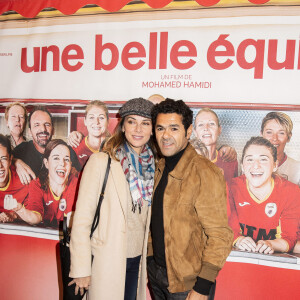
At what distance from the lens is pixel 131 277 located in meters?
1.90

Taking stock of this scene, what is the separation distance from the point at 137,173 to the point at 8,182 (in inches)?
62.3

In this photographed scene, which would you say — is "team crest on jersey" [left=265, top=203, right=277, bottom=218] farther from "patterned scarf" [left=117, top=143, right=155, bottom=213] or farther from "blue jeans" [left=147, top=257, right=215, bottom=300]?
"patterned scarf" [left=117, top=143, right=155, bottom=213]

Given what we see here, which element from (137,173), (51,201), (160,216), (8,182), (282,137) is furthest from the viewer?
(8,182)

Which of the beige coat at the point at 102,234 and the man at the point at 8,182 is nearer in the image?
the beige coat at the point at 102,234

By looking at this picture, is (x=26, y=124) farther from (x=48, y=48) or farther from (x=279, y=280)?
(x=279, y=280)

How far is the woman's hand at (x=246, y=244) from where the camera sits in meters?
2.30

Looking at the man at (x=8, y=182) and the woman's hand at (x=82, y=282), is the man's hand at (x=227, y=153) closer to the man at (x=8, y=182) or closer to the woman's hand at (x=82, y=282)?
the woman's hand at (x=82, y=282)

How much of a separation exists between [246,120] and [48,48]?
184 centimetres

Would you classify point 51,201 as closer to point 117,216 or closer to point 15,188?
point 15,188

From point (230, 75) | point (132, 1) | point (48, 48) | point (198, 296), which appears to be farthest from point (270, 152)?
point (48, 48)

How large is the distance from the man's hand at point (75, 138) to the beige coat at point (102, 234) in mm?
890

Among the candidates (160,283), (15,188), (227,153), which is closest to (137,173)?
(160,283)

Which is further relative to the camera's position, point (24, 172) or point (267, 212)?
point (24, 172)

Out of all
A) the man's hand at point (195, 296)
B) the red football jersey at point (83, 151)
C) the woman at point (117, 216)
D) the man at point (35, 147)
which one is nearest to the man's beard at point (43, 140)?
the man at point (35, 147)
